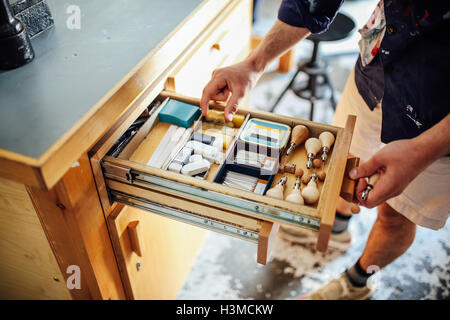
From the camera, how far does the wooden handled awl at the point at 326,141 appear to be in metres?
0.84

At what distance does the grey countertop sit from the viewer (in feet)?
2.12

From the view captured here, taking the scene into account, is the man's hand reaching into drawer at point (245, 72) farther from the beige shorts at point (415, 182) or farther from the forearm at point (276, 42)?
the beige shorts at point (415, 182)

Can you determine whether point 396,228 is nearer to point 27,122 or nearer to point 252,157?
point 252,157

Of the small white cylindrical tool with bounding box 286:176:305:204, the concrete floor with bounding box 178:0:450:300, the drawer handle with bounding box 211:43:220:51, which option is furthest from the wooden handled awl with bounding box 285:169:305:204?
the concrete floor with bounding box 178:0:450:300

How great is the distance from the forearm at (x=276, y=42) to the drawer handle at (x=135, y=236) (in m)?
0.52

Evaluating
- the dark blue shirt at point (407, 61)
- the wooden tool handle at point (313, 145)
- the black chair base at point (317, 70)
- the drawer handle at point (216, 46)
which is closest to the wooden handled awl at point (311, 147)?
the wooden tool handle at point (313, 145)

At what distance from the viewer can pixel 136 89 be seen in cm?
78

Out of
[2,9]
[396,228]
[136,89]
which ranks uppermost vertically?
[2,9]

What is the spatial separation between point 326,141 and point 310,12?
1.31 feet

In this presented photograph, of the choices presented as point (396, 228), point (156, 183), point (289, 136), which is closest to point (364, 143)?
point (396, 228)

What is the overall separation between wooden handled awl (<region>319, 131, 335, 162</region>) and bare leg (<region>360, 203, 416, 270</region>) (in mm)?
397

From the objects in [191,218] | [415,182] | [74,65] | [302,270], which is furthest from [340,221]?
[74,65]
